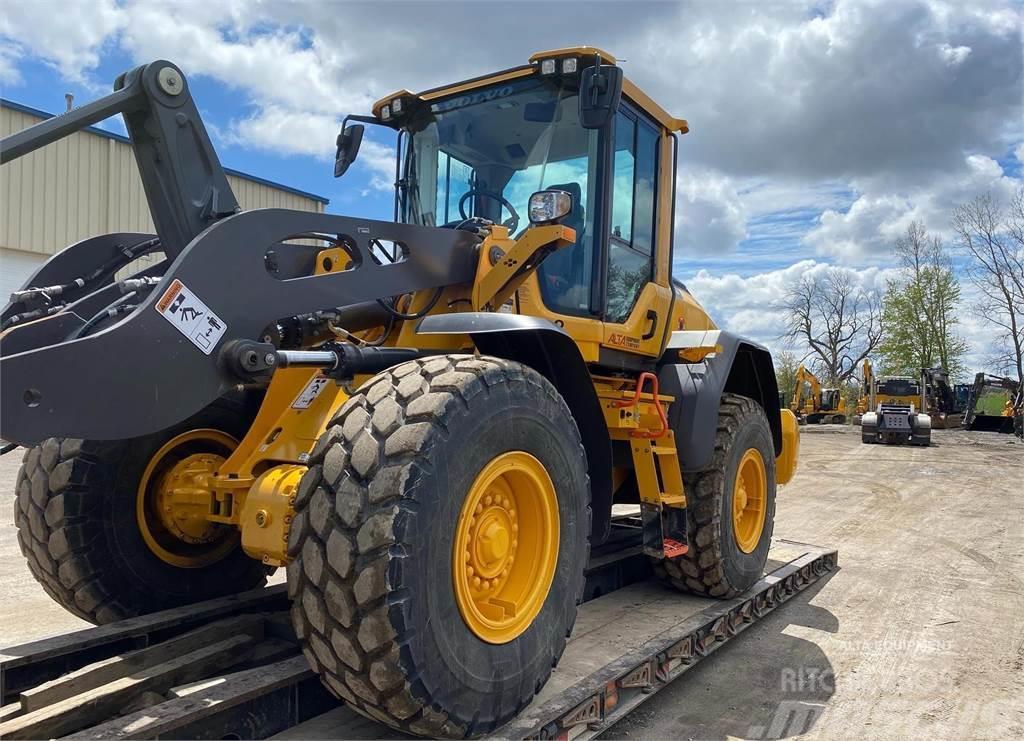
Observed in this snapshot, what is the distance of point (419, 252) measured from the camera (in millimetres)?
3590

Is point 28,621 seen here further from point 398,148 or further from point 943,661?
point 943,661

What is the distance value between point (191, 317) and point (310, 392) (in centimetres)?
88

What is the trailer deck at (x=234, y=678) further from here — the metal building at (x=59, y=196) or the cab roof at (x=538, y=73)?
the metal building at (x=59, y=196)

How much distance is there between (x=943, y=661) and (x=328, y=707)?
3565mm

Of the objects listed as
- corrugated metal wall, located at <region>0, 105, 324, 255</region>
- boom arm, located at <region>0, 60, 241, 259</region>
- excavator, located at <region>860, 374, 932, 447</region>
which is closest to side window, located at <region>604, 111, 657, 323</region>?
boom arm, located at <region>0, 60, 241, 259</region>

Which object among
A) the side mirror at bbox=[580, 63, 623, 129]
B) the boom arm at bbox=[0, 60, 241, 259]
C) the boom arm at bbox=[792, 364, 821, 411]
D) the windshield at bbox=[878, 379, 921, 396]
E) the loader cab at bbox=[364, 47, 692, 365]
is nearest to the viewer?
the boom arm at bbox=[0, 60, 241, 259]

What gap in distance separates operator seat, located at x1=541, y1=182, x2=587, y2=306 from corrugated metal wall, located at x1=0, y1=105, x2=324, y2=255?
39.9ft

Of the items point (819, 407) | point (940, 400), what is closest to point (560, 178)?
point (940, 400)

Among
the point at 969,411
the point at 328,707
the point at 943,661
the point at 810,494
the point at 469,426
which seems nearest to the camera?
the point at 469,426

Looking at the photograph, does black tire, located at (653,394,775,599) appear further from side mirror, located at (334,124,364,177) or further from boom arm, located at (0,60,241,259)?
boom arm, located at (0,60,241,259)

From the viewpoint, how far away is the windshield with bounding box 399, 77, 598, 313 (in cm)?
423

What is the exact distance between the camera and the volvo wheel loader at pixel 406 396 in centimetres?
251

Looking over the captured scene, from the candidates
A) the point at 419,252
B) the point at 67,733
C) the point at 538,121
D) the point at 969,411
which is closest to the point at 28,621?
the point at 67,733

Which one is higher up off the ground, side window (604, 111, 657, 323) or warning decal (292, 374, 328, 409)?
side window (604, 111, 657, 323)
